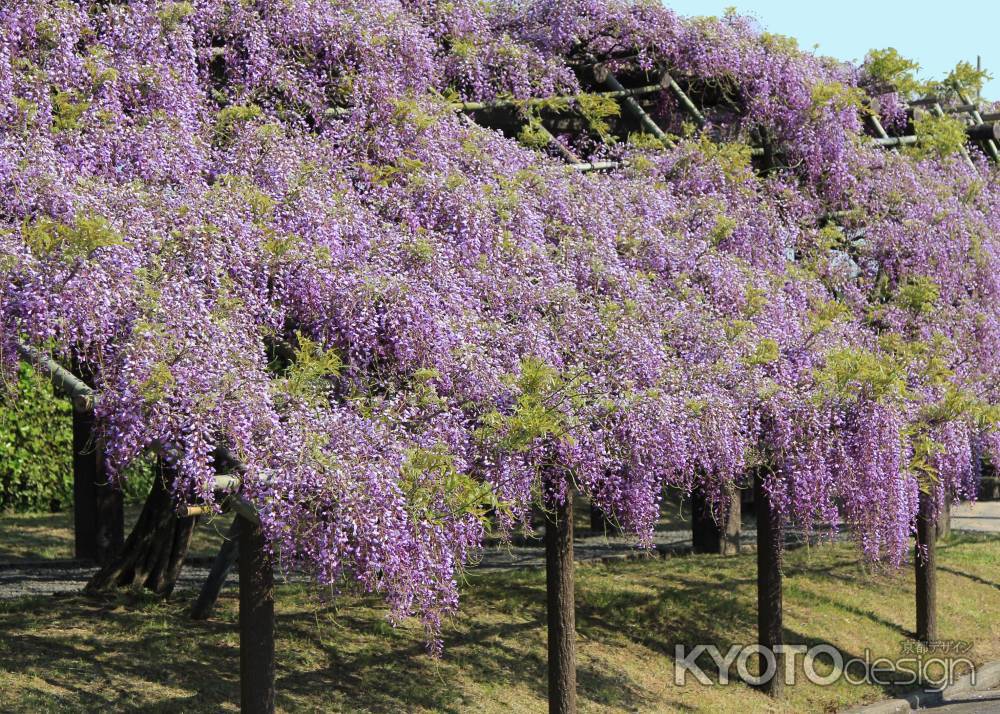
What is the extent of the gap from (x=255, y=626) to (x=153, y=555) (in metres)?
5.11

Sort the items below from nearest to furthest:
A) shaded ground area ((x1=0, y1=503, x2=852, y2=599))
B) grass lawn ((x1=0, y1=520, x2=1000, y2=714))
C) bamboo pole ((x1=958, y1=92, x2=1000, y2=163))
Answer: grass lawn ((x1=0, y1=520, x2=1000, y2=714)), shaded ground area ((x1=0, y1=503, x2=852, y2=599)), bamboo pole ((x1=958, y1=92, x2=1000, y2=163))

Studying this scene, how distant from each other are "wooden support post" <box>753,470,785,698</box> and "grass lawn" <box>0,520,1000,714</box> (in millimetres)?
302

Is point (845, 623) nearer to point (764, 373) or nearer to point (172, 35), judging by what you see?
point (764, 373)

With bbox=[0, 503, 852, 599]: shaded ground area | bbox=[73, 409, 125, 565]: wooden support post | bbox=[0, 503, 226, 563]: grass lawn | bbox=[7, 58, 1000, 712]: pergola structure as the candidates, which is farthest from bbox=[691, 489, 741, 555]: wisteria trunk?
bbox=[73, 409, 125, 565]: wooden support post

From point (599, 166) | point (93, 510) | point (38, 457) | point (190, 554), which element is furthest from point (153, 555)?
point (38, 457)

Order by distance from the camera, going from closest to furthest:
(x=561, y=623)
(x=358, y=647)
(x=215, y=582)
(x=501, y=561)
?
(x=561, y=623), (x=215, y=582), (x=358, y=647), (x=501, y=561)

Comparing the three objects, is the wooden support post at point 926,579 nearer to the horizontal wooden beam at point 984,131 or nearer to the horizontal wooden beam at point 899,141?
the horizontal wooden beam at point 899,141

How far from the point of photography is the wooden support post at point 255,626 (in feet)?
26.1

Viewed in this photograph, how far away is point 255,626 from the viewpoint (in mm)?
8031

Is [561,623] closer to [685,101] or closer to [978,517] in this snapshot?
[685,101]

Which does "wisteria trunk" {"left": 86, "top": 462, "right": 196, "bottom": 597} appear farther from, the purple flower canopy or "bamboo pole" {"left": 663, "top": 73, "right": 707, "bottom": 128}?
"bamboo pole" {"left": 663, "top": 73, "right": 707, "bottom": 128}

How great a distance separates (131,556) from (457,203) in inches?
213

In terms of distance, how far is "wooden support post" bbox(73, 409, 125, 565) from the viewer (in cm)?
1530

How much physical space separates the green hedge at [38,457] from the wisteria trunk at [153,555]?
695 centimetres
